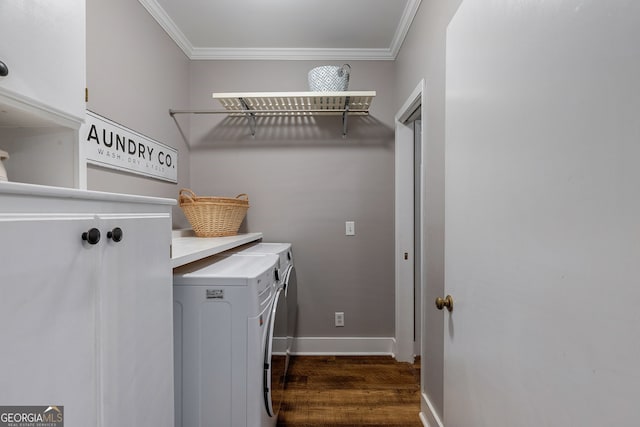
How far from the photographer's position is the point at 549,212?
0.56 meters

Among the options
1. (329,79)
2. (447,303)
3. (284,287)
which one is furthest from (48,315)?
(329,79)

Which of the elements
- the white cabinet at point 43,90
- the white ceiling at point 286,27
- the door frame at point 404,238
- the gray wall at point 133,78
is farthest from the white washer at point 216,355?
the white ceiling at point 286,27

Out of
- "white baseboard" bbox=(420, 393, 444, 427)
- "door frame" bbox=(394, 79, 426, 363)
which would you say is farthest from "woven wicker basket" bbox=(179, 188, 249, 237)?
"white baseboard" bbox=(420, 393, 444, 427)

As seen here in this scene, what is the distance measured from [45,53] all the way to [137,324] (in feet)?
2.56

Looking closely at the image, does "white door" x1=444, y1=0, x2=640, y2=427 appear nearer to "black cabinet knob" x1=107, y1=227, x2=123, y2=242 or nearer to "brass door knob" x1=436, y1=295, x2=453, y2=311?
"brass door knob" x1=436, y1=295, x2=453, y2=311

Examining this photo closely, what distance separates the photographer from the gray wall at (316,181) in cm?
239

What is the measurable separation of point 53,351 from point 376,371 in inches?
81.5

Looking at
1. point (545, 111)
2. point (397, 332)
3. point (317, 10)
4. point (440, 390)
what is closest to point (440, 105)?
point (545, 111)

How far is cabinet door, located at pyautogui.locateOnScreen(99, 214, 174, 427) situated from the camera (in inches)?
26.1

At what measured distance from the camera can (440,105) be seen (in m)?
1.39

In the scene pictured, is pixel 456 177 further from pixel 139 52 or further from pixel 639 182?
pixel 139 52

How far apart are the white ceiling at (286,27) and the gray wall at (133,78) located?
153mm

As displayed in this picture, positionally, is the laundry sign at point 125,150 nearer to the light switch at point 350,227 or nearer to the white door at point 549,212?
the light switch at point 350,227

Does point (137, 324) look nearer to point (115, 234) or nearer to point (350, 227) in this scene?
point (115, 234)
